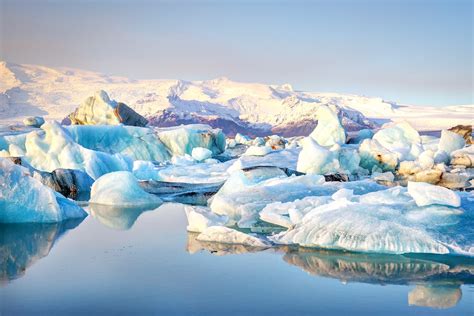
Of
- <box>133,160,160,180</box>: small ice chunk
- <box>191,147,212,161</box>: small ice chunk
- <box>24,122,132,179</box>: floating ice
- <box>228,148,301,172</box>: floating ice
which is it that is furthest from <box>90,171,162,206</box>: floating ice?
<box>191,147,212,161</box>: small ice chunk

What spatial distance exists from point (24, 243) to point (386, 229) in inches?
157

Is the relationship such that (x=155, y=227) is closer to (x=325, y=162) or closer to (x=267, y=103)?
(x=325, y=162)

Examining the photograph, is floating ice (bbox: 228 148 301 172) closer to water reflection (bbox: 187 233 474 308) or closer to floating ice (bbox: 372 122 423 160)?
floating ice (bbox: 372 122 423 160)

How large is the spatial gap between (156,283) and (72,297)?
26.8 inches

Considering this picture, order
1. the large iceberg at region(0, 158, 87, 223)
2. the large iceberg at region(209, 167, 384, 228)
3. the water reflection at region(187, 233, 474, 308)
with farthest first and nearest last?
the large iceberg at region(209, 167, 384, 228), the large iceberg at region(0, 158, 87, 223), the water reflection at region(187, 233, 474, 308)

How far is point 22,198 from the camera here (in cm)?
764

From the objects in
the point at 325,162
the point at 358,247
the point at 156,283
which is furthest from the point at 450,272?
the point at 325,162

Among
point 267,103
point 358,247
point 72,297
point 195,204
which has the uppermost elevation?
point 72,297

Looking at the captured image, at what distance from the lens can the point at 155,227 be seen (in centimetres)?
782

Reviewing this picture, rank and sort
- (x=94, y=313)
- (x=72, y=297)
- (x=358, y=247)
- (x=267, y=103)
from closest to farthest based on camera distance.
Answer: (x=94, y=313) → (x=72, y=297) → (x=358, y=247) → (x=267, y=103)

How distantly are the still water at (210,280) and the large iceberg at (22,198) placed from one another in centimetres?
84

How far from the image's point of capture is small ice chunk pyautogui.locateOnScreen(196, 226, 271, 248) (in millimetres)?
6234

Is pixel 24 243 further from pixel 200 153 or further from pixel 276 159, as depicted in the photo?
pixel 200 153

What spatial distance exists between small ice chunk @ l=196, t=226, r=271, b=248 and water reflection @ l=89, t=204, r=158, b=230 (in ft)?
5.33
